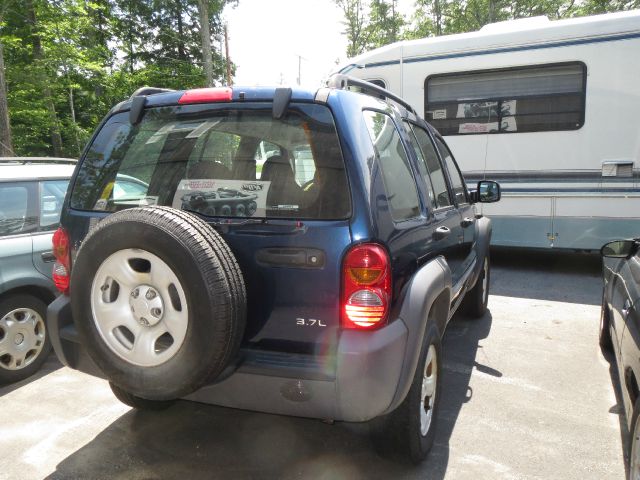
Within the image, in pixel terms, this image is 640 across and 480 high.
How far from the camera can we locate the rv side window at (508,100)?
22.2 ft

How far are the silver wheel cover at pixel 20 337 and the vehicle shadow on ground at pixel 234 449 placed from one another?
1168 millimetres

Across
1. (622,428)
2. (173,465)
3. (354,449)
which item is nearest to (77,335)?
(173,465)

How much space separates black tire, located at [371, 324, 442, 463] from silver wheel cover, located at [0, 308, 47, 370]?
111 inches

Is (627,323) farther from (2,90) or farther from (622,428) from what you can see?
(2,90)

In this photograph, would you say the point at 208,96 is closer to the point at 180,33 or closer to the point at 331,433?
the point at 331,433

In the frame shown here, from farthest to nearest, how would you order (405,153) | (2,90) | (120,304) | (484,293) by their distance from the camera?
1. (2,90)
2. (484,293)
3. (405,153)
4. (120,304)

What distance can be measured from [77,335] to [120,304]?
43 cm

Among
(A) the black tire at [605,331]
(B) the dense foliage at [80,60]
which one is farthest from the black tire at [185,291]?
(B) the dense foliage at [80,60]

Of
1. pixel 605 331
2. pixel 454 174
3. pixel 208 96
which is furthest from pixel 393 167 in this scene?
pixel 605 331

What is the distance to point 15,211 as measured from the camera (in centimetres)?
379

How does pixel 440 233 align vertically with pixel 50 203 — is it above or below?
below

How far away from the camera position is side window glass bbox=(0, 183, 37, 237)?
370 centimetres

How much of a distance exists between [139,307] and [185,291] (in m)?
0.27

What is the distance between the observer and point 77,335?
94.9 inches
